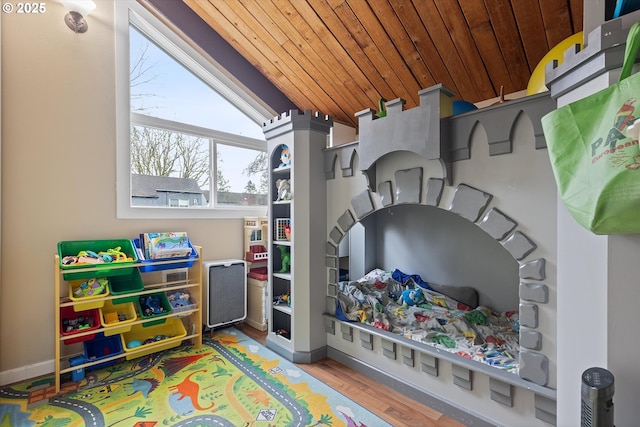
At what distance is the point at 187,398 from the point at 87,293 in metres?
1.05

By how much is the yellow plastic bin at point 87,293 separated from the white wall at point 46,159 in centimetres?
26

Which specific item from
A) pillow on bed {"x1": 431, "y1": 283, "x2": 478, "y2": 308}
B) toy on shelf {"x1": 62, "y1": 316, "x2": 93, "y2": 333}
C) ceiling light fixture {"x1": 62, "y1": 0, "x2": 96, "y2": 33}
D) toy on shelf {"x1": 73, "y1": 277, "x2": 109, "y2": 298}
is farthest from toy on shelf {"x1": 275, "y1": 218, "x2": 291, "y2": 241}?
ceiling light fixture {"x1": 62, "y1": 0, "x2": 96, "y2": 33}

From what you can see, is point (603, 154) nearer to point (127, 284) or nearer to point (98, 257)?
point (98, 257)

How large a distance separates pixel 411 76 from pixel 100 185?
2831 mm

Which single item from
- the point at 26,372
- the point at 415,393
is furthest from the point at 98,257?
the point at 415,393

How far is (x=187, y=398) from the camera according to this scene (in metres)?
1.88

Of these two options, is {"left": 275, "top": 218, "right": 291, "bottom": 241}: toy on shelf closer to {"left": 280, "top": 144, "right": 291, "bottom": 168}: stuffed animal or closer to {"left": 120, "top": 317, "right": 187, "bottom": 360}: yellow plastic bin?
{"left": 280, "top": 144, "right": 291, "bottom": 168}: stuffed animal

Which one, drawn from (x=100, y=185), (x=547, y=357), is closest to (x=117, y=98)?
(x=100, y=185)

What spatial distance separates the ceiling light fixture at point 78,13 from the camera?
219 centimetres

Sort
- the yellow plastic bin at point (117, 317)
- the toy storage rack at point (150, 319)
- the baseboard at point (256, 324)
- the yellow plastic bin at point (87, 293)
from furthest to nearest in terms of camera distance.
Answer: the baseboard at point (256, 324) < the yellow plastic bin at point (117, 317) < the yellow plastic bin at point (87, 293) < the toy storage rack at point (150, 319)

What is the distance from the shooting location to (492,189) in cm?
152

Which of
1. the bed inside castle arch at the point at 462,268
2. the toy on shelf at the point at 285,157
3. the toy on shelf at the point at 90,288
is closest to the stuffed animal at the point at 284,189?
the toy on shelf at the point at 285,157

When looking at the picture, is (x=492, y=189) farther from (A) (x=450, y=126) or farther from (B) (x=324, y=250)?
(B) (x=324, y=250)

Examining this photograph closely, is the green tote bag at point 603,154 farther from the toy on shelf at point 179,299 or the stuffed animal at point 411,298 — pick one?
the toy on shelf at point 179,299
